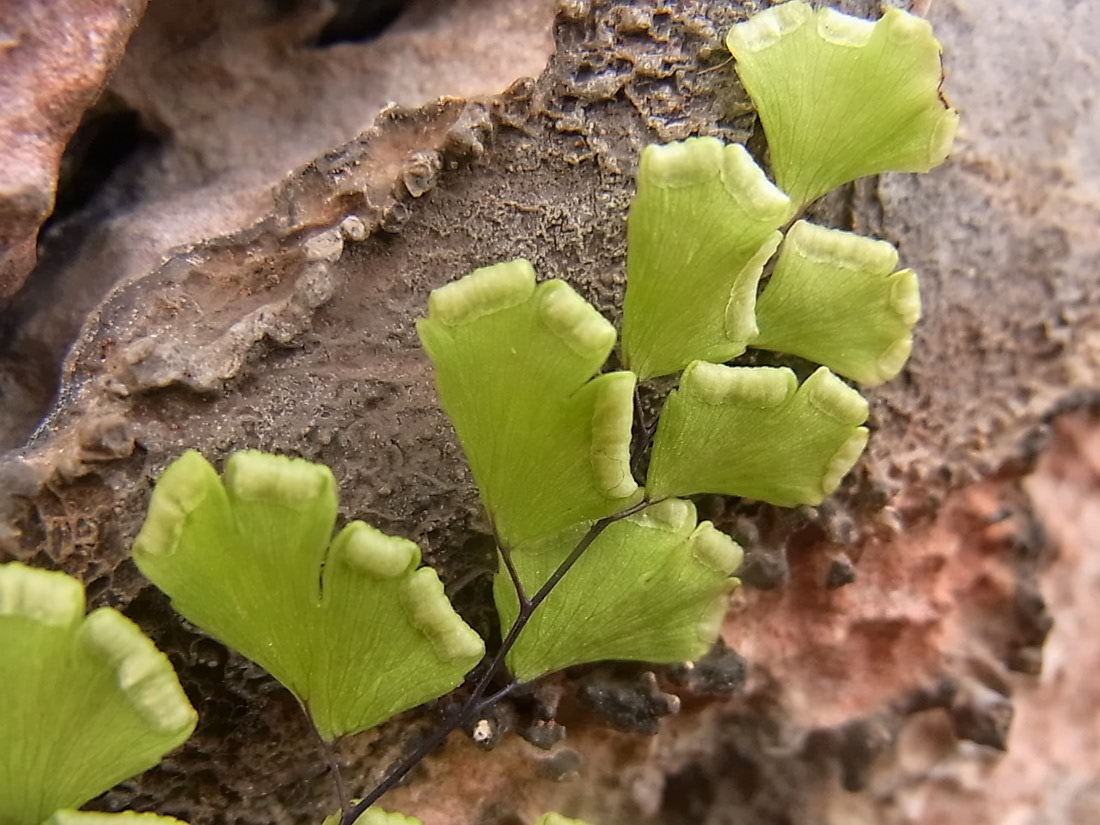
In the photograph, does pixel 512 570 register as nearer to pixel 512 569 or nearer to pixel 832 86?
pixel 512 569

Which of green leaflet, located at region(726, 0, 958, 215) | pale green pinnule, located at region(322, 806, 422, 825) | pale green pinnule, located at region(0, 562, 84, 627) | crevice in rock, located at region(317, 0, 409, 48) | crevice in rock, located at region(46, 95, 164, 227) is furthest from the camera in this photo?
crevice in rock, located at region(317, 0, 409, 48)

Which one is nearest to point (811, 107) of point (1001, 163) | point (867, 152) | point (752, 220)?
point (867, 152)

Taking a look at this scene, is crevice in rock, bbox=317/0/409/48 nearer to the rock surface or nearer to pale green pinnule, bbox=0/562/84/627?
the rock surface

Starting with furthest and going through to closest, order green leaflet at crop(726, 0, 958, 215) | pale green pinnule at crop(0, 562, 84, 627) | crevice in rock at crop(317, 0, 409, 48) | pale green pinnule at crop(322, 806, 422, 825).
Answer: crevice in rock at crop(317, 0, 409, 48) → green leaflet at crop(726, 0, 958, 215) → pale green pinnule at crop(322, 806, 422, 825) → pale green pinnule at crop(0, 562, 84, 627)

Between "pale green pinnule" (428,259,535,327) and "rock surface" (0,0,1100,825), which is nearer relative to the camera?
"pale green pinnule" (428,259,535,327)

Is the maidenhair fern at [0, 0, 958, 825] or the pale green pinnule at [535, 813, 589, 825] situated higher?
the maidenhair fern at [0, 0, 958, 825]

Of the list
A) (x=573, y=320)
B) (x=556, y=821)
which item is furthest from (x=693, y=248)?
(x=556, y=821)

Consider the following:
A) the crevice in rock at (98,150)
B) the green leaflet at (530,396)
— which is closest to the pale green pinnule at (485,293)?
the green leaflet at (530,396)

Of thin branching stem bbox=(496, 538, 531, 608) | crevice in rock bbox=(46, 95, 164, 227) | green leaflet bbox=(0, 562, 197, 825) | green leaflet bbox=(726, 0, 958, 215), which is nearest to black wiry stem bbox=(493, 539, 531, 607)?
thin branching stem bbox=(496, 538, 531, 608)
